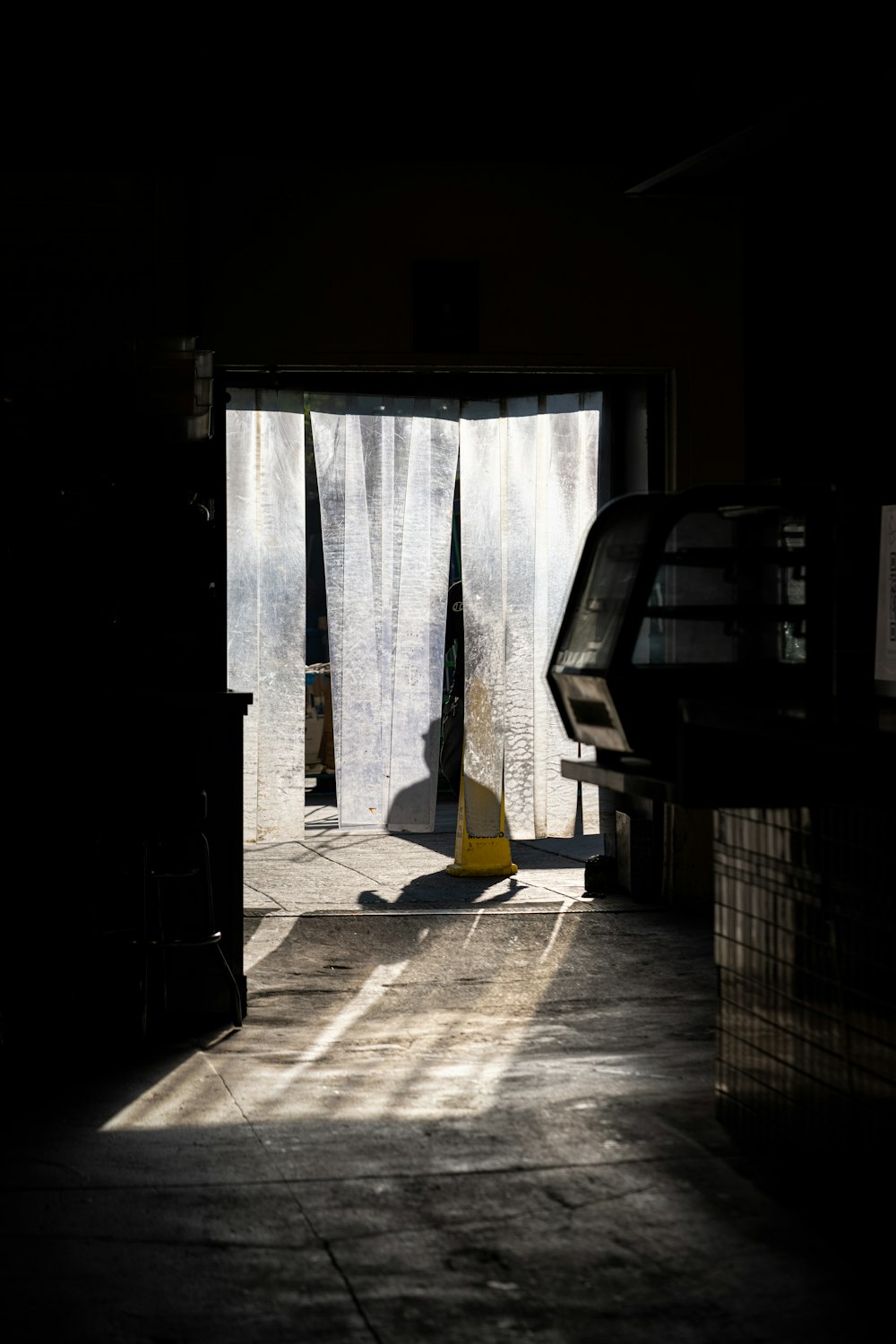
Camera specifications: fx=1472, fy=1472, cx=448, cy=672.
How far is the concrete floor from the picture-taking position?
106 inches

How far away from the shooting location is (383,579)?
7.25m

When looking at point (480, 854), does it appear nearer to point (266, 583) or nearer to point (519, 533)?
point (519, 533)

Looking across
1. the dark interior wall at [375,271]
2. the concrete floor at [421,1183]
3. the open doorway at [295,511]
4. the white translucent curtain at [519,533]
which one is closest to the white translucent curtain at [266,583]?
the open doorway at [295,511]

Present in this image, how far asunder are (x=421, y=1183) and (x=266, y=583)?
4.02 meters

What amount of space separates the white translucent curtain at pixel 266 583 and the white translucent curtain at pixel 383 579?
0.22 metres

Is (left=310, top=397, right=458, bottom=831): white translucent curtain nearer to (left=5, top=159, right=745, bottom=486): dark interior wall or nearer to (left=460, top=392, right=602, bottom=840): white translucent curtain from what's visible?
(left=460, top=392, right=602, bottom=840): white translucent curtain

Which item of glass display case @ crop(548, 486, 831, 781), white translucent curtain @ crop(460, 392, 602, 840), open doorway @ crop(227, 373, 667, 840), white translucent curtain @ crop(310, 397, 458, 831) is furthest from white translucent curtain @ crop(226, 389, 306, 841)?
glass display case @ crop(548, 486, 831, 781)

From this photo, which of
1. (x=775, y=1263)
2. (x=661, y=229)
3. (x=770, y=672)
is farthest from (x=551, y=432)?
(x=775, y=1263)

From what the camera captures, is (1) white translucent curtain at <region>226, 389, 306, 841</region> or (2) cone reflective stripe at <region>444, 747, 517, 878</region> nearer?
(1) white translucent curtain at <region>226, 389, 306, 841</region>

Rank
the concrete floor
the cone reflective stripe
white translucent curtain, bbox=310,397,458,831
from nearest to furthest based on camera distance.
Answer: the concrete floor, white translucent curtain, bbox=310,397,458,831, the cone reflective stripe

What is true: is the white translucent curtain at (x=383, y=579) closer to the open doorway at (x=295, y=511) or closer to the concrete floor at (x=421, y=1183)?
the open doorway at (x=295, y=511)

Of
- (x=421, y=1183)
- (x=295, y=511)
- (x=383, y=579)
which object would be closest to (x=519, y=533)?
(x=383, y=579)

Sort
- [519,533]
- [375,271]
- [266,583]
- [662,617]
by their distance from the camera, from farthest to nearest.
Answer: [519,533], [266,583], [375,271], [662,617]

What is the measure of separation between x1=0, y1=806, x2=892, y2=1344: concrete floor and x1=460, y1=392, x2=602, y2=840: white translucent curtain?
76.4 inches
